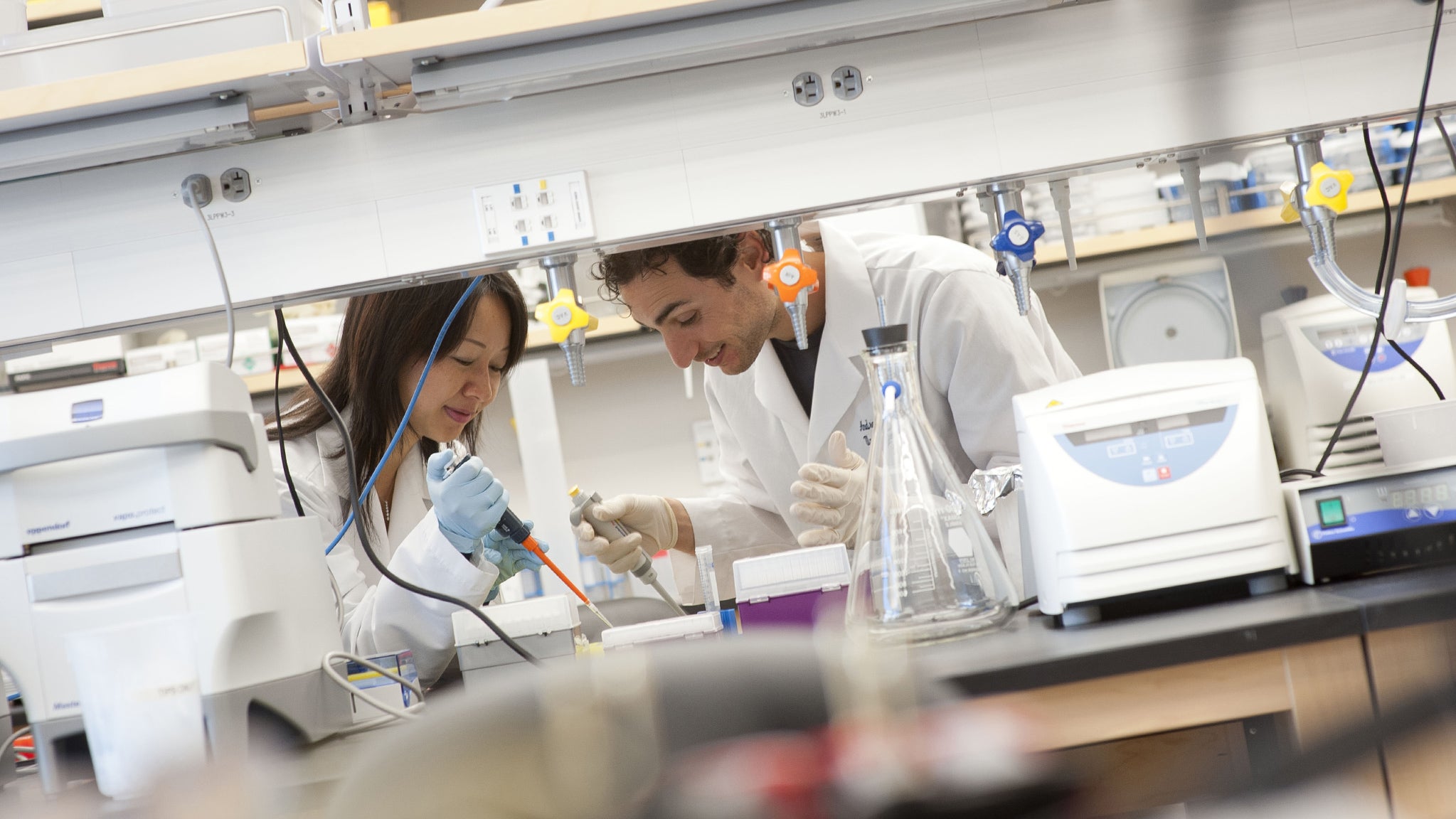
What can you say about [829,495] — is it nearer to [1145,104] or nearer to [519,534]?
[519,534]

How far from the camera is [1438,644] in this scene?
223 mm

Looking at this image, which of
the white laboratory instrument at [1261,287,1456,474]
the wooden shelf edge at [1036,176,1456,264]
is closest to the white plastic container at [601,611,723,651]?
the white laboratory instrument at [1261,287,1456,474]

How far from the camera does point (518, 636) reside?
1030 millimetres

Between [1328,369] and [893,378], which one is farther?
[1328,369]

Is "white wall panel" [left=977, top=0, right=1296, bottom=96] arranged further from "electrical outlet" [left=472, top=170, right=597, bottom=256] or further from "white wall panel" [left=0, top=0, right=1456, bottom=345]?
"electrical outlet" [left=472, top=170, right=597, bottom=256]

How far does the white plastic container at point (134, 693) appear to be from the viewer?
770 mm

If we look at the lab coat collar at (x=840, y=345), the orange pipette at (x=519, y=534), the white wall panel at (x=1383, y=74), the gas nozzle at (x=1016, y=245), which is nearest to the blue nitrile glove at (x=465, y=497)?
the orange pipette at (x=519, y=534)

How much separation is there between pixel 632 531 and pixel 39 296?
0.88m

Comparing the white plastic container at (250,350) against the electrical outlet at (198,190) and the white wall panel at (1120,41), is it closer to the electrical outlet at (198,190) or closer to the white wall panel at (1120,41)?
the electrical outlet at (198,190)

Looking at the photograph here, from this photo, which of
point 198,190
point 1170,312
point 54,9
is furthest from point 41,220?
point 1170,312

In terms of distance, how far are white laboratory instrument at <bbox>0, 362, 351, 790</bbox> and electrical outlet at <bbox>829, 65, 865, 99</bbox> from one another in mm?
738

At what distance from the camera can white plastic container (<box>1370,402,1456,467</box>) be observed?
0.96m

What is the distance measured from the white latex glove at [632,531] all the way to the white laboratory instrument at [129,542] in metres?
0.54

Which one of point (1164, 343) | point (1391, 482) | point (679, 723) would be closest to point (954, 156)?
point (1391, 482)
